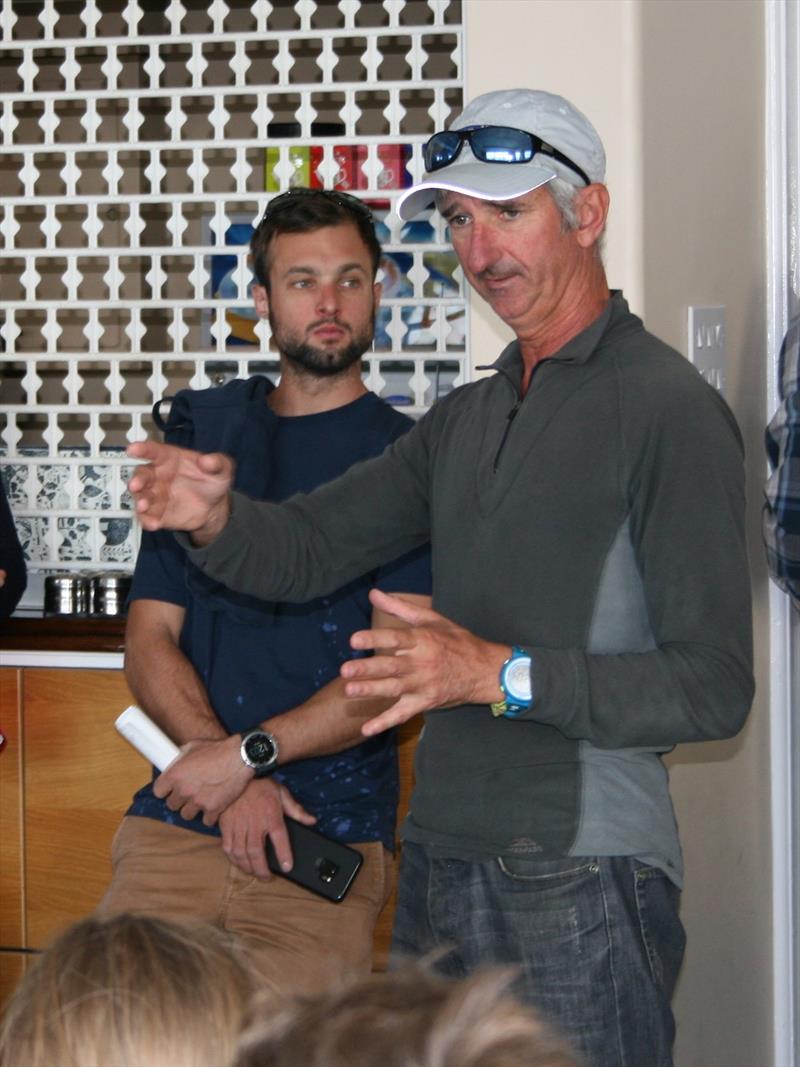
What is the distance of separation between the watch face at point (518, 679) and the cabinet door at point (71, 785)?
5.21ft

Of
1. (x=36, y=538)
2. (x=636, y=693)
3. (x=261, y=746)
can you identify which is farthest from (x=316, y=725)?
(x=36, y=538)

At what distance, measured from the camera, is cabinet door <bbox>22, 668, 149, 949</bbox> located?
117 inches

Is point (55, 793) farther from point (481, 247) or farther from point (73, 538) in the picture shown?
point (481, 247)

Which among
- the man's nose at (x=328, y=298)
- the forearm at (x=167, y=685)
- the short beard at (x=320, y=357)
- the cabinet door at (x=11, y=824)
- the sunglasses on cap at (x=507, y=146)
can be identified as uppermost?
the sunglasses on cap at (x=507, y=146)

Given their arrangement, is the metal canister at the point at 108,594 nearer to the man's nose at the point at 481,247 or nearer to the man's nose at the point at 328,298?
the man's nose at the point at 328,298

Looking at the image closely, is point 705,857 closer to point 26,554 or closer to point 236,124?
point 26,554

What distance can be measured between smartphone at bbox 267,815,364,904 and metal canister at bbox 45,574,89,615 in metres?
1.02

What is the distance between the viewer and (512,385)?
1.80 meters

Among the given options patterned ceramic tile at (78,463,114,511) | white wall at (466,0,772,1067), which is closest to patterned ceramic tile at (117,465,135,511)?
patterned ceramic tile at (78,463,114,511)

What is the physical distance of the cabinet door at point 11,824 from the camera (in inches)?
119

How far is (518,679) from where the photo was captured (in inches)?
60.8

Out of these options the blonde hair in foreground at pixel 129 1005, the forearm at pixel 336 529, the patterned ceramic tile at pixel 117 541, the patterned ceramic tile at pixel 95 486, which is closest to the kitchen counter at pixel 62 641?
the patterned ceramic tile at pixel 117 541

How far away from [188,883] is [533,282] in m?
1.13

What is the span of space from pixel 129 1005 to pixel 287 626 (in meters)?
1.54
